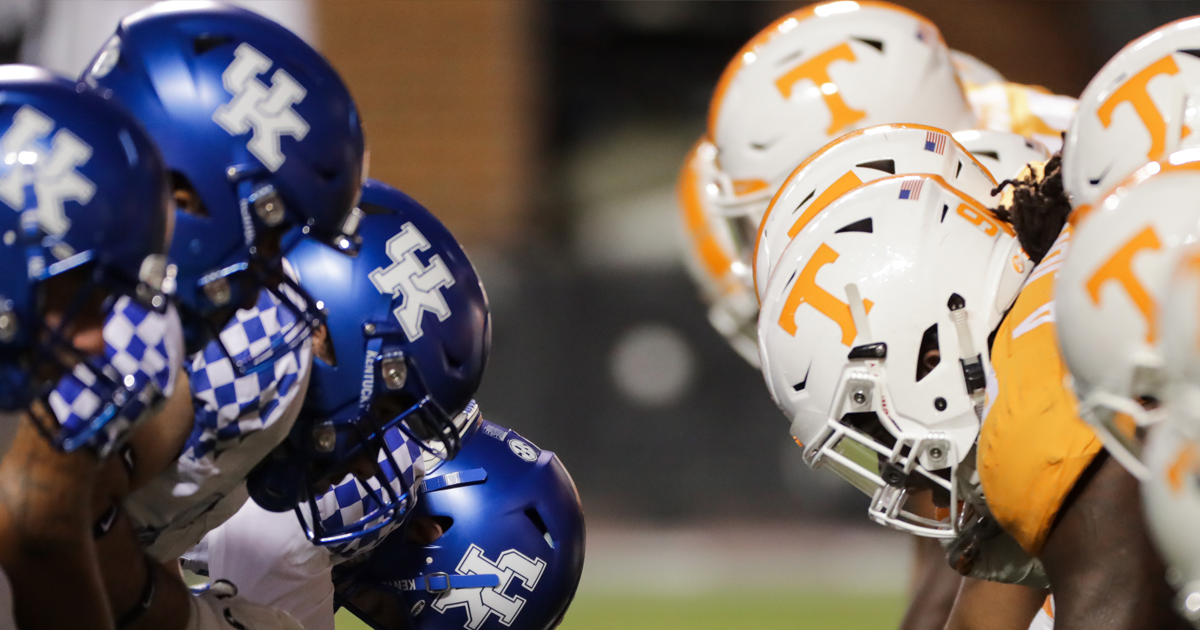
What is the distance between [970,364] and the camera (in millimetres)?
2316

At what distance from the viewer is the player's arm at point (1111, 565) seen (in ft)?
6.03

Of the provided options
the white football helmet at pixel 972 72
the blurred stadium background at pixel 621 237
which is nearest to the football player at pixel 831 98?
the white football helmet at pixel 972 72

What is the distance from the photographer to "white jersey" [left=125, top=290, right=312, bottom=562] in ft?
7.25

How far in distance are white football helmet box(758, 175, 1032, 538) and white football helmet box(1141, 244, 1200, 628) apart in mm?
759

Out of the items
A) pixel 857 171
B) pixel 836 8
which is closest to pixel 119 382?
pixel 857 171

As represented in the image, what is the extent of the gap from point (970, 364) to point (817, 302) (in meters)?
0.28

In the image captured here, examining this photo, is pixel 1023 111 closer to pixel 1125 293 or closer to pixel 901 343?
pixel 901 343

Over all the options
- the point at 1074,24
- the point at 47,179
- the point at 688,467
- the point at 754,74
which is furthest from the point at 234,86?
the point at 1074,24

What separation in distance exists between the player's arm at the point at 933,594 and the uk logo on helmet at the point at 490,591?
1091 millimetres

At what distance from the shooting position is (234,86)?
211 centimetres

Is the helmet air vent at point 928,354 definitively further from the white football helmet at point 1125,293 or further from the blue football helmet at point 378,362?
the blue football helmet at point 378,362

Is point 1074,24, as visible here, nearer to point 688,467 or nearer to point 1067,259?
point 688,467

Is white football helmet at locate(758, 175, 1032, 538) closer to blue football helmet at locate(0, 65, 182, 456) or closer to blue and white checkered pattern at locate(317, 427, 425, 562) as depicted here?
blue and white checkered pattern at locate(317, 427, 425, 562)

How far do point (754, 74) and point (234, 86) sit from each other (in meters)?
1.85
